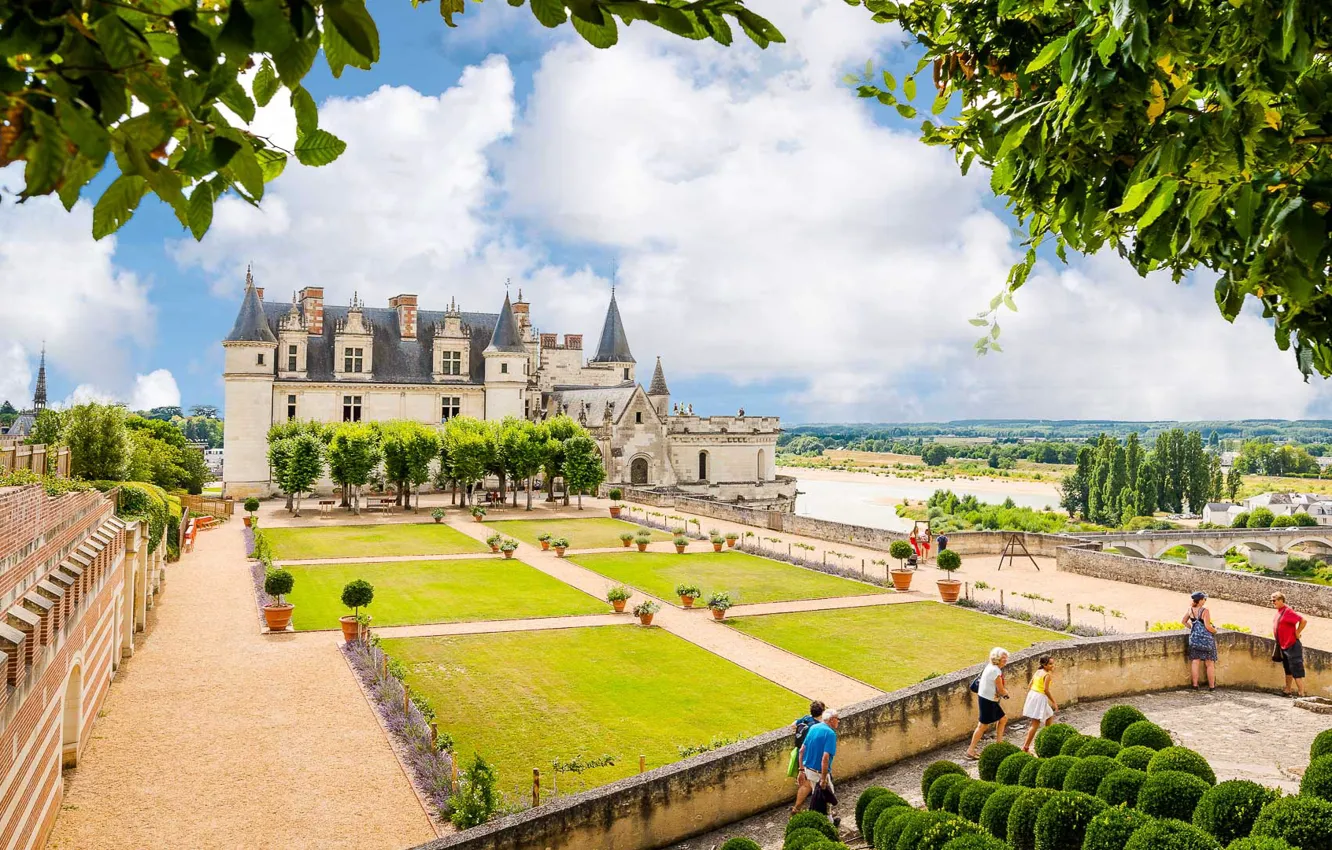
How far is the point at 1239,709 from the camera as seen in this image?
13.8m

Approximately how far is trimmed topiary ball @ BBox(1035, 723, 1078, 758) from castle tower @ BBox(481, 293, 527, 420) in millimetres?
45268

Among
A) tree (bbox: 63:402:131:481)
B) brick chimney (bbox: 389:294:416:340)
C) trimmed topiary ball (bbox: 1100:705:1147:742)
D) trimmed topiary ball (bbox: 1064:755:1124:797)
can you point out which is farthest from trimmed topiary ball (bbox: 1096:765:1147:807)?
brick chimney (bbox: 389:294:416:340)

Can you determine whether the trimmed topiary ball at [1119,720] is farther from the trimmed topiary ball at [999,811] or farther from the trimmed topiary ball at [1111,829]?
the trimmed topiary ball at [1111,829]

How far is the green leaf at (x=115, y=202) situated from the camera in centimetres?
222

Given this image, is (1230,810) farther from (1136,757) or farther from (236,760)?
(236,760)

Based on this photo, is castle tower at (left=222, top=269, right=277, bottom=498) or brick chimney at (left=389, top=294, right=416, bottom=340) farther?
brick chimney at (left=389, top=294, right=416, bottom=340)

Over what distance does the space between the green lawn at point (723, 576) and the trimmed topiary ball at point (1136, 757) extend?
43.0 ft

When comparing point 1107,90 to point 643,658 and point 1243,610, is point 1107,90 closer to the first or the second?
point 643,658

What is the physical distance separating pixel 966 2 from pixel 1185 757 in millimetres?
7562

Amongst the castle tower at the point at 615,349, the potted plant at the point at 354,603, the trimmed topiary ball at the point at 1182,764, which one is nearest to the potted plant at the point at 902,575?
the potted plant at the point at 354,603

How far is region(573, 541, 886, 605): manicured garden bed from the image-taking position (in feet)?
78.9

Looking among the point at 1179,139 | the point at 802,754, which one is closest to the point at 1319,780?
the point at 802,754

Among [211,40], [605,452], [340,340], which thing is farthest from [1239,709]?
[340,340]

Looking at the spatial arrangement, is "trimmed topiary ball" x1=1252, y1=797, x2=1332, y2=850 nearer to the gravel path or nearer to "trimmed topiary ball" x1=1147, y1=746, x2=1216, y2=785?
"trimmed topiary ball" x1=1147, y1=746, x2=1216, y2=785
